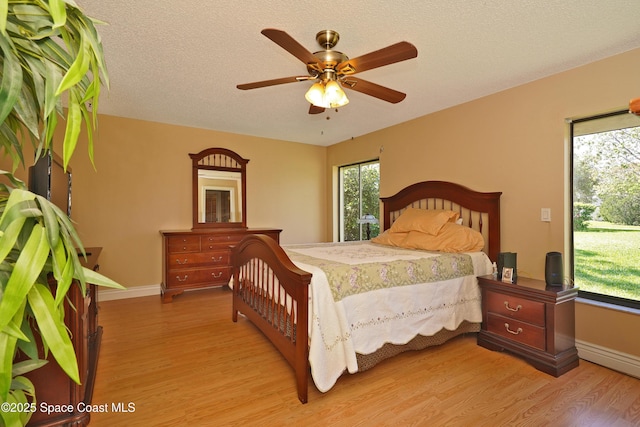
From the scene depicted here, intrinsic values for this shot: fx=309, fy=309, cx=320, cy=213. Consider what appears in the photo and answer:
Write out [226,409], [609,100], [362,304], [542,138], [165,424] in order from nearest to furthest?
[165,424]
[226,409]
[362,304]
[609,100]
[542,138]

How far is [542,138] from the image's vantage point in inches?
111

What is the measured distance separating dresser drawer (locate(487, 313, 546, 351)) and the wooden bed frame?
230 millimetres

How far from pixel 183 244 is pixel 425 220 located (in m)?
3.06

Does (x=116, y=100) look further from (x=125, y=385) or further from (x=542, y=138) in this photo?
(x=542, y=138)

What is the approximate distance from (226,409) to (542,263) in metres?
2.87

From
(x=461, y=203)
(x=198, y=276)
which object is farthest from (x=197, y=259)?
(x=461, y=203)

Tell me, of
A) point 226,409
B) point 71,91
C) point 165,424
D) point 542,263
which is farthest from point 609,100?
point 165,424

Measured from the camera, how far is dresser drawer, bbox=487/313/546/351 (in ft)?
7.67

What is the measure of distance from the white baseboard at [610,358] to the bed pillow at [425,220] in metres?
1.46

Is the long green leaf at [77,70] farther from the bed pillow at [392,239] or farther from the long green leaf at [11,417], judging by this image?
the bed pillow at [392,239]

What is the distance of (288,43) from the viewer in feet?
5.46

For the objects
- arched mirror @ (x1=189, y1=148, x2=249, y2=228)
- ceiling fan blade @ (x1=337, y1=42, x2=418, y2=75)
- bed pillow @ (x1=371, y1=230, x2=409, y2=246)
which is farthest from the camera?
arched mirror @ (x1=189, y1=148, x2=249, y2=228)

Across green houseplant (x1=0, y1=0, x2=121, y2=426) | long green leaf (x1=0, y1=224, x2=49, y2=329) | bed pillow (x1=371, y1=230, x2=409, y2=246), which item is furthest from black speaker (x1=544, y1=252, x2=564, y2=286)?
long green leaf (x1=0, y1=224, x2=49, y2=329)

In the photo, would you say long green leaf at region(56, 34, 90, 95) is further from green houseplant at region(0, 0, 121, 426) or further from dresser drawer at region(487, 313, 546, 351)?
dresser drawer at region(487, 313, 546, 351)
